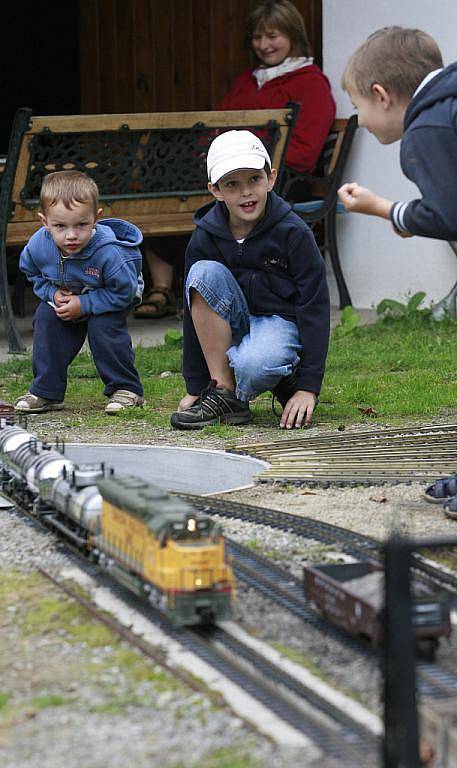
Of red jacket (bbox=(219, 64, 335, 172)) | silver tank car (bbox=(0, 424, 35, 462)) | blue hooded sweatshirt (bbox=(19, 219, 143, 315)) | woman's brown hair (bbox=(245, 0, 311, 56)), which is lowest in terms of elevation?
silver tank car (bbox=(0, 424, 35, 462))

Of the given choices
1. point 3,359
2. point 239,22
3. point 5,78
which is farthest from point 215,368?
point 5,78

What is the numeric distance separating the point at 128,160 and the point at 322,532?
184 inches

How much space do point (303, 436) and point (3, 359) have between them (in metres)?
2.84

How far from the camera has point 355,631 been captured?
9.73 ft

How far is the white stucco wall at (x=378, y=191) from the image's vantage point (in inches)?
368

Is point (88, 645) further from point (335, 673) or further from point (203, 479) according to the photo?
point (203, 479)

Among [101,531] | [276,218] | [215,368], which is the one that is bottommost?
[101,531]

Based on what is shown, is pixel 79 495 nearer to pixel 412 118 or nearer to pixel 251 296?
pixel 412 118

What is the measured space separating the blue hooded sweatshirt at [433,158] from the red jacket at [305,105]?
5.42 m

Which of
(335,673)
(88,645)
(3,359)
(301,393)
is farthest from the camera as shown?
(3,359)

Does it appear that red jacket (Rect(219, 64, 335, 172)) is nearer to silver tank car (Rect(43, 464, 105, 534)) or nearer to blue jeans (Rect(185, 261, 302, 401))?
blue jeans (Rect(185, 261, 302, 401))

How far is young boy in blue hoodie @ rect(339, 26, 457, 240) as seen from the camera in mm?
3822

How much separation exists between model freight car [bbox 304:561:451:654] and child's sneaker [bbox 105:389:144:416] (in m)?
3.02

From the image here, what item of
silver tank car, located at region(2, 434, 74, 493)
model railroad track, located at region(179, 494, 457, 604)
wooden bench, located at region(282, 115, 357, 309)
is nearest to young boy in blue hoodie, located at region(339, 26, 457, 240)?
model railroad track, located at region(179, 494, 457, 604)
